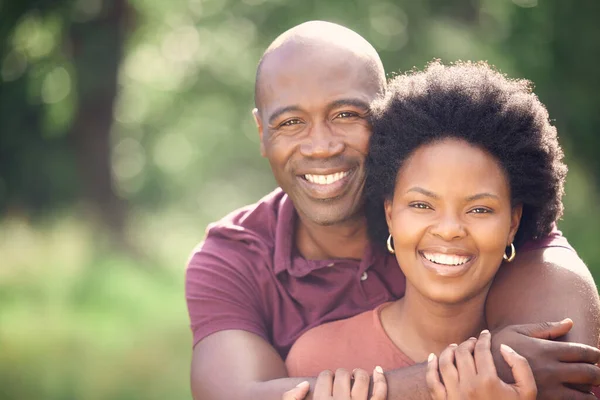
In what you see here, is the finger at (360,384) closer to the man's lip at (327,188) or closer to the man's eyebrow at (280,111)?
the man's lip at (327,188)

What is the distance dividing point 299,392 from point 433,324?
0.62m

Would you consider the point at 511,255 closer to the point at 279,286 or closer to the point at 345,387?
the point at 345,387

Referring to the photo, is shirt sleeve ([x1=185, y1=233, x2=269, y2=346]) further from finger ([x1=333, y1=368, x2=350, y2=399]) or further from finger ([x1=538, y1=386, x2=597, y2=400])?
finger ([x1=538, y1=386, x2=597, y2=400])

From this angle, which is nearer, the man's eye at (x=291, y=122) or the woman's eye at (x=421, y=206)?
the woman's eye at (x=421, y=206)

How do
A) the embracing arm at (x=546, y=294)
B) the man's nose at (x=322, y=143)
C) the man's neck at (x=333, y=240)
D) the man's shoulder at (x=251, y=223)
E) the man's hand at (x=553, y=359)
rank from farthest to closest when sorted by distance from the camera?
the man's shoulder at (x=251, y=223), the man's neck at (x=333, y=240), the man's nose at (x=322, y=143), the embracing arm at (x=546, y=294), the man's hand at (x=553, y=359)

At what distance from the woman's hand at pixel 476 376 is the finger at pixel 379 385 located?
0.58 ft

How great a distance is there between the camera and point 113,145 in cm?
1315

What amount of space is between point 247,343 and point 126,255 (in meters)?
8.38

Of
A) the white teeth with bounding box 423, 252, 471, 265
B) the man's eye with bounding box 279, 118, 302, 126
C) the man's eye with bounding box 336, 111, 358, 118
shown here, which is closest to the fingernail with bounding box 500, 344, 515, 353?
the white teeth with bounding box 423, 252, 471, 265

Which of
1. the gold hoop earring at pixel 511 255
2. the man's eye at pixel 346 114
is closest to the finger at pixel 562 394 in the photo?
the gold hoop earring at pixel 511 255

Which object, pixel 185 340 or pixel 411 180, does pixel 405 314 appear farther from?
pixel 185 340

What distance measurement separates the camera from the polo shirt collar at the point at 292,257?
4.25 metres

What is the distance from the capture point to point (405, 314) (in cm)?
374

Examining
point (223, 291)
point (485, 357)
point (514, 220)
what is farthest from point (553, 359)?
point (223, 291)
